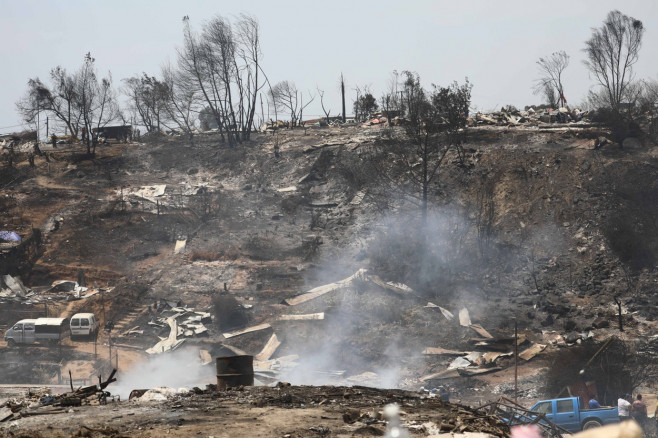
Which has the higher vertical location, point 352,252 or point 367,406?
point 367,406

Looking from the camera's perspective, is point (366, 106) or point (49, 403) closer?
point (49, 403)

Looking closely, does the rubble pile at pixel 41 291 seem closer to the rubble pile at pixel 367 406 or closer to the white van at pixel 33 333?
the white van at pixel 33 333

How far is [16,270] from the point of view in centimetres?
3450

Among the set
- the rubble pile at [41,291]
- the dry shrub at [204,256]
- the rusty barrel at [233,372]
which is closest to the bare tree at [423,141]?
the dry shrub at [204,256]

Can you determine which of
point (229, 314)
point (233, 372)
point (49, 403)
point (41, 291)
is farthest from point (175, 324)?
point (49, 403)

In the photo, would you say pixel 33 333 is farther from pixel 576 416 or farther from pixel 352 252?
pixel 576 416

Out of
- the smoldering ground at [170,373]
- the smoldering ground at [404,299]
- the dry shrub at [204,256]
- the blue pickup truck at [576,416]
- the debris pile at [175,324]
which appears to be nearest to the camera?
the blue pickup truck at [576,416]

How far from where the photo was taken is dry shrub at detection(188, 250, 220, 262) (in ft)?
113

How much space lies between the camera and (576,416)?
16484 mm

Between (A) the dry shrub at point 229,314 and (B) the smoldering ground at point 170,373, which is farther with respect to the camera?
(A) the dry shrub at point 229,314

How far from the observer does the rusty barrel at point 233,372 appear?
15.0 metres

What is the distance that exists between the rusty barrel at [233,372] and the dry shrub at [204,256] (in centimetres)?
1950

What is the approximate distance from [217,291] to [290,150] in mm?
15828

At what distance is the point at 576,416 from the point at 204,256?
2164 centimetres
